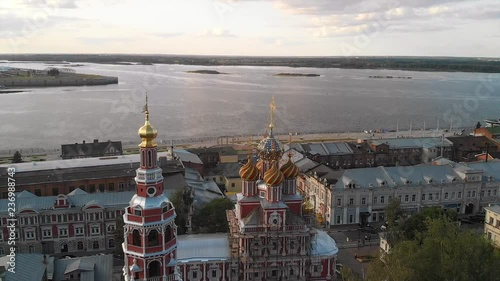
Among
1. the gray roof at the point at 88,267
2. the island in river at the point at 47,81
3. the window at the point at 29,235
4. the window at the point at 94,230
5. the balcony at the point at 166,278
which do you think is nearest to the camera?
the balcony at the point at 166,278

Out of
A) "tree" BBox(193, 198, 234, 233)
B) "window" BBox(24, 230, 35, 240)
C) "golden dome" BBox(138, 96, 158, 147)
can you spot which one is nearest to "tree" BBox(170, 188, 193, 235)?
"tree" BBox(193, 198, 234, 233)

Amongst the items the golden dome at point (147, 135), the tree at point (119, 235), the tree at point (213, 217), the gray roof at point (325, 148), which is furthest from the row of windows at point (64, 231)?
the gray roof at point (325, 148)

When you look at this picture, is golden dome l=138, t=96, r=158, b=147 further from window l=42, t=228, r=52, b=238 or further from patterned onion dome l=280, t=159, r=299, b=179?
window l=42, t=228, r=52, b=238

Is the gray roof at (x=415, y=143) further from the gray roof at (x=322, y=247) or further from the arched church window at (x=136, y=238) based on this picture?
the arched church window at (x=136, y=238)

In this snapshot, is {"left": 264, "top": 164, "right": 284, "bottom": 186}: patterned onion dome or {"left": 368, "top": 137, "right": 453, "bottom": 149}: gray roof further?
{"left": 368, "top": 137, "right": 453, "bottom": 149}: gray roof

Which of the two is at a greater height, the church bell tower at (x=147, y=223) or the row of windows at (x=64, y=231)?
the church bell tower at (x=147, y=223)

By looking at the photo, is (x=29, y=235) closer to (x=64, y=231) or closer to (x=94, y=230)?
(x=64, y=231)

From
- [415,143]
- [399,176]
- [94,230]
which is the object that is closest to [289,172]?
[94,230]
